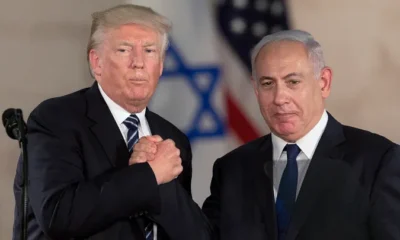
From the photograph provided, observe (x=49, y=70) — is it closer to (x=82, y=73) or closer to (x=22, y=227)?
(x=82, y=73)

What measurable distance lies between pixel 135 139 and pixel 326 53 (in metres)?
1.33

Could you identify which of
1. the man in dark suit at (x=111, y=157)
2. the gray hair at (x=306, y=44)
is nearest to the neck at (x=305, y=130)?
the gray hair at (x=306, y=44)

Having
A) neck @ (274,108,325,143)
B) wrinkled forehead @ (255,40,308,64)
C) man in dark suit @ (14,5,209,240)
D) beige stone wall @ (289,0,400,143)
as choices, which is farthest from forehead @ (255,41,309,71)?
beige stone wall @ (289,0,400,143)

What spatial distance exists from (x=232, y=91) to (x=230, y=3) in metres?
0.37

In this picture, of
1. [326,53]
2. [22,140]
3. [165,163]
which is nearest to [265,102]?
[165,163]

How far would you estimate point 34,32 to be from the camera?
3020mm

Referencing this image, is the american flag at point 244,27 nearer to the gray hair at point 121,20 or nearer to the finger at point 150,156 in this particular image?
the gray hair at point 121,20

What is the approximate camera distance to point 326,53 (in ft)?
9.89

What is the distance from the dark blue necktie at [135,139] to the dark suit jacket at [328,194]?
219mm

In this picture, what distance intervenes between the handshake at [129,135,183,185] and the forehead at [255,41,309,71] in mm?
344

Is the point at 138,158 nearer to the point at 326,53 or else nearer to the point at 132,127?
the point at 132,127

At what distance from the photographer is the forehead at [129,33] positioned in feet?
6.12

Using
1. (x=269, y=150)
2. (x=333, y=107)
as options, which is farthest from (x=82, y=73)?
(x=269, y=150)

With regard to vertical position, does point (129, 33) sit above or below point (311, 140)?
above
